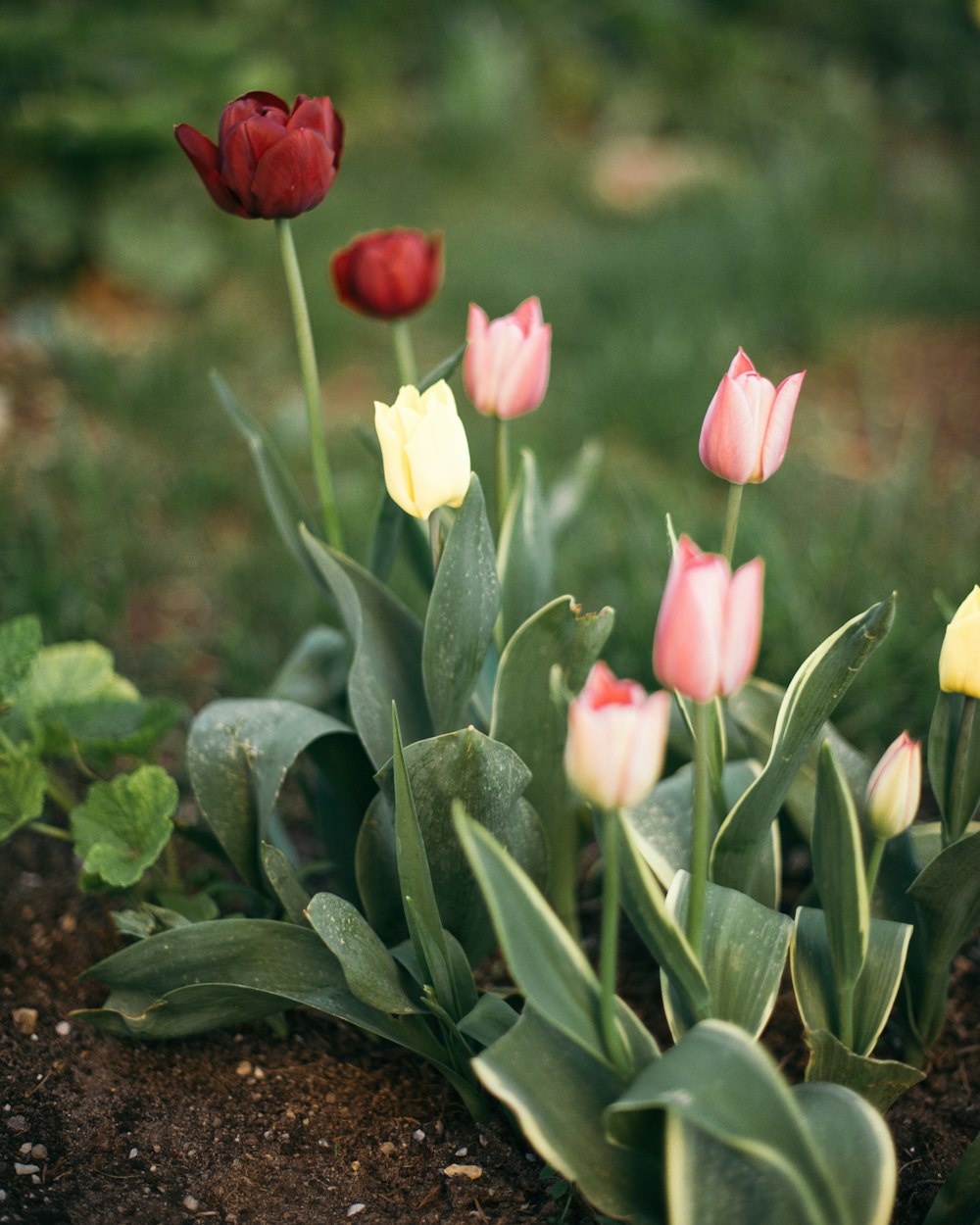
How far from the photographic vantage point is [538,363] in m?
1.19

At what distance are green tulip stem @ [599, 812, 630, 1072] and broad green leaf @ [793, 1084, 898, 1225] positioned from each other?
15cm

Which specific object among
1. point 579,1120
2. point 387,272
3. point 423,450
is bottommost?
point 579,1120

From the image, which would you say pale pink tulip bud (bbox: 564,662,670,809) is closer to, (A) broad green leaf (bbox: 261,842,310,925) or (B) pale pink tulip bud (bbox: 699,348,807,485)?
(B) pale pink tulip bud (bbox: 699,348,807,485)

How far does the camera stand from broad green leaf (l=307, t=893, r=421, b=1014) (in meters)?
1.02

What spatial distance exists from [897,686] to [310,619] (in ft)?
3.11

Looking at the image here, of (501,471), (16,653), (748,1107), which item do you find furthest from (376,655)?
(748,1107)

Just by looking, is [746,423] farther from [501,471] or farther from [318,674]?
[318,674]

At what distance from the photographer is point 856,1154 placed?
0.86 meters

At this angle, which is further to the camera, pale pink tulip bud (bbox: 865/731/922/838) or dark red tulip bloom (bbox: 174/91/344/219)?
dark red tulip bloom (bbox: 174/91/344/219)

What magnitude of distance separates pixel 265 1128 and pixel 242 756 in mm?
355

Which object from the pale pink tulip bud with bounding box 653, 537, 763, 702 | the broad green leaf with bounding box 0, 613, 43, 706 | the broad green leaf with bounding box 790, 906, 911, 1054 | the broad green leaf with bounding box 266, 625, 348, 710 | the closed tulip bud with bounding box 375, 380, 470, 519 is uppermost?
the closed tulip bud with bounding box 375, 380, 470, 519

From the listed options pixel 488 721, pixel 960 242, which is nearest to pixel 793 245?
pixel 960 242

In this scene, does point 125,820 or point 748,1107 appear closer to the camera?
point 748,1107

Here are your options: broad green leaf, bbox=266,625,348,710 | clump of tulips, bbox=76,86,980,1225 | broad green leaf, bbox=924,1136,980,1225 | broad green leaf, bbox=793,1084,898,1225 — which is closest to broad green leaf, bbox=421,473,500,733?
clump of tulips, bbox=76,86,980,1225
